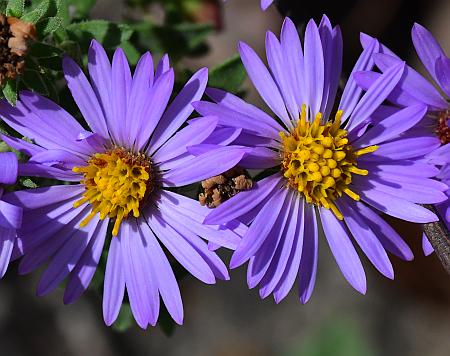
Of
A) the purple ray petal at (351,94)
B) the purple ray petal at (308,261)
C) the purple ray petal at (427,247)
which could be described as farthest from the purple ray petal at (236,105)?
the purple ray petal at (427,247)

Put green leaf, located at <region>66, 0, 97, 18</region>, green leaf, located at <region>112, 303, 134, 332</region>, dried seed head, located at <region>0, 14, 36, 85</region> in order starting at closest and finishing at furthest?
dried seed head, located at <region>0, 14, 36, 85</region> < green leaf, located at <region>112, 303, 134, 332</region> < green leaf, located at <region>66, 0, 97, 18</region>


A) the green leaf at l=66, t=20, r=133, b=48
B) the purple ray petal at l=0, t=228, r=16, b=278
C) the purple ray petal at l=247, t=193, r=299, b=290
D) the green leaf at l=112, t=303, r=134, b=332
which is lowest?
the green leaf at l=112, t=303, r=134, b=332

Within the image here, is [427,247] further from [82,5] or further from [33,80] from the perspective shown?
[82,5]

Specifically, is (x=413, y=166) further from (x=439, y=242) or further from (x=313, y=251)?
(x=313, y=251)

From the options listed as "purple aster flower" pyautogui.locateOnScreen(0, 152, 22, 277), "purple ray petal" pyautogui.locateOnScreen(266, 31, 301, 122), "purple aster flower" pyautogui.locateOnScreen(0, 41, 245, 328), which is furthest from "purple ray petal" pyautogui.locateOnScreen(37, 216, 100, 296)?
"purple ray petal" pyautogui.locateOnScreen(266, 31, 301, 122)

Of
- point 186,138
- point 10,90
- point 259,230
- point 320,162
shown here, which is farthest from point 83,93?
point 320,162

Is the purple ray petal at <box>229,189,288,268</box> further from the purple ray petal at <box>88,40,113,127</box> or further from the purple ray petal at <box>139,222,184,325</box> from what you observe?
the purple ray petal at <box>88,40,113,127</box>

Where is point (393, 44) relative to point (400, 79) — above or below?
above

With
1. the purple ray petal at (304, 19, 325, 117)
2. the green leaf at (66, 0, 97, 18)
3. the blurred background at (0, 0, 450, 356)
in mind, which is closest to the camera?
the purple ray petal at (304, 19, 325, 117)

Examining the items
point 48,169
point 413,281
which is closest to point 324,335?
point 413,281
